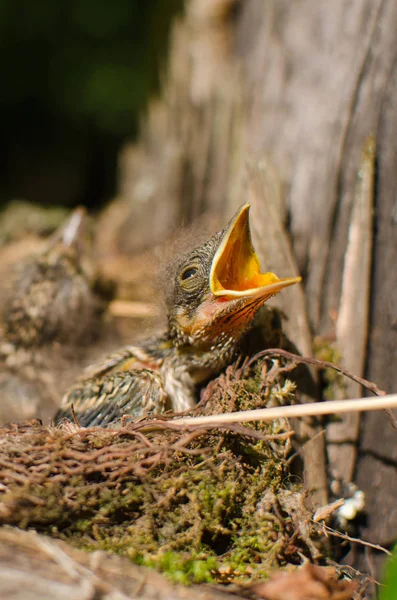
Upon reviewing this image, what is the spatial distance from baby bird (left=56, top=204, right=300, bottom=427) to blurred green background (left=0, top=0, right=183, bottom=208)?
3218 mm

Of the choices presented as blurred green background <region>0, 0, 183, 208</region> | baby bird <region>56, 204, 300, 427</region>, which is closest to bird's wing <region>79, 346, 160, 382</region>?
baby bird <region>56, 204, 300, 427</region>

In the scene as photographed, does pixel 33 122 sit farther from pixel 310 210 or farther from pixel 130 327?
pixel 310 210

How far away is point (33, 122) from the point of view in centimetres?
584

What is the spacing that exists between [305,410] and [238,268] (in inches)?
21.6

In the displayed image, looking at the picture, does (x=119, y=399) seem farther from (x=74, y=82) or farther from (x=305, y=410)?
(x=74, y=82)

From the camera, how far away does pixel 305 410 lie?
1.41 meters

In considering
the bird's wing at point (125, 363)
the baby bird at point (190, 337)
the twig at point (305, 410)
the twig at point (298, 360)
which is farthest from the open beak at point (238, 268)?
the bird's wing at point (125, 363)

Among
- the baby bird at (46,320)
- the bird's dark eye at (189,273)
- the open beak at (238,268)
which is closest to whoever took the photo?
the open beak at (238,268)

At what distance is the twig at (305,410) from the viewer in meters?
1.38

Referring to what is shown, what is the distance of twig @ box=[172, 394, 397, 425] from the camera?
138 centimetres

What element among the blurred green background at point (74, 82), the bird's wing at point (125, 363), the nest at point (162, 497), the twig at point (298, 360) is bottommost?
the nest at point (162, 497)

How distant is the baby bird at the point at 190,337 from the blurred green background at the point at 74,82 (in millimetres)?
3218

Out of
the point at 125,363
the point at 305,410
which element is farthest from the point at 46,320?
the point at 305,410

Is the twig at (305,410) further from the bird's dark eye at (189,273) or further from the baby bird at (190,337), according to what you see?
the bird's dark eye at (189,273)
